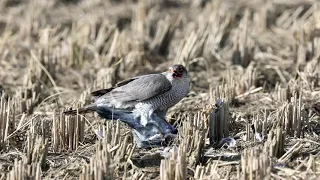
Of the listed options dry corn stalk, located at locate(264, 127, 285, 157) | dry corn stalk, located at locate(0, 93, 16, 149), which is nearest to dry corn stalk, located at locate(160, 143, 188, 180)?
dry corn stalk, located at locate(264, 127, 285, 157)

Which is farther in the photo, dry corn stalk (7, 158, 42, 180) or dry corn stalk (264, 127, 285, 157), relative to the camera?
dry corn stalk (264, 127, 285, 157)

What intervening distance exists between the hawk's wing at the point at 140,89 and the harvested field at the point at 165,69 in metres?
0.25

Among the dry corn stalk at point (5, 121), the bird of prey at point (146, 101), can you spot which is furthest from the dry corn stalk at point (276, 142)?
the dry corn stalk at point (5, 121)

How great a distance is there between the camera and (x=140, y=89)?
6875 mm

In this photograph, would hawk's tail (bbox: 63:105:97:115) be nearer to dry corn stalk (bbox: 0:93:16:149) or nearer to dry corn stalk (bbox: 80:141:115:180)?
dry corn stalk (bbox: 0:93:16:149)

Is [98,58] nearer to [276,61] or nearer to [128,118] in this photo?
[276,61]

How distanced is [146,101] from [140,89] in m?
0.12

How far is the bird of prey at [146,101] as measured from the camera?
267 inches

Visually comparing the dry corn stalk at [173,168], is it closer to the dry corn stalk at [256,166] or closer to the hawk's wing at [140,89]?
the dry corn stalk at [256,166]

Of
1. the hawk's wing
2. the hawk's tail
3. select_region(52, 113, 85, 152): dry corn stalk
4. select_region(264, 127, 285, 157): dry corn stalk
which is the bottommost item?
select_region(264, 127, 285, 157): dry corn stalk

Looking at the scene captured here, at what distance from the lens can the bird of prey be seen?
678cm

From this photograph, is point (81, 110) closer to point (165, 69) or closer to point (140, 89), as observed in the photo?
point (140, 89)

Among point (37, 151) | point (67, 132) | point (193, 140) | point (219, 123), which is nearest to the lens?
point (37, 151)

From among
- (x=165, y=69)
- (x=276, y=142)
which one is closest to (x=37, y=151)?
(x=276, y=142)
